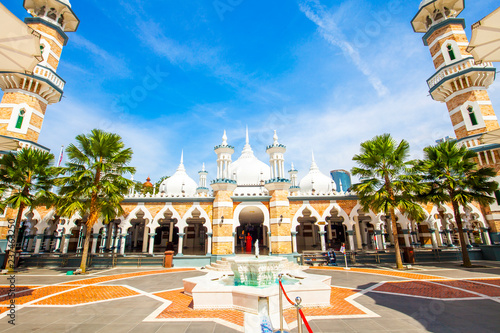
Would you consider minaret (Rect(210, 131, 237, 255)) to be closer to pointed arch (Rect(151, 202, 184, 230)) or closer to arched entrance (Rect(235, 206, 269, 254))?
pointed arch (Rect(151, 202, 184, 230))

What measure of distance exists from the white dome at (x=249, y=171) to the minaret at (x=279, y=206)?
7143mm

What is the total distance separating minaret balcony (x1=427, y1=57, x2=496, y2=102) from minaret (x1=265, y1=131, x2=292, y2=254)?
17.0 m

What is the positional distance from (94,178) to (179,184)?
50.6 feet

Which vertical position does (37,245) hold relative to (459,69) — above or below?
below

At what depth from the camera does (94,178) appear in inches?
605

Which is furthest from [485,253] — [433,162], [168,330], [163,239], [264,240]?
[163,239]

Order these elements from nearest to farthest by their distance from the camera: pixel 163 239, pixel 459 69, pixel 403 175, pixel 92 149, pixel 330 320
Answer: pixel 330 320 → pixel 92 149 → pixel 403 175 → pixel 459 69 → pixel 163 239

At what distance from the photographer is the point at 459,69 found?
71.8 feet

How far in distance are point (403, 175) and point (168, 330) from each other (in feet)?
55.0

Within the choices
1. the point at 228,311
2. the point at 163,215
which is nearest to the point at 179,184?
the point at 163,215

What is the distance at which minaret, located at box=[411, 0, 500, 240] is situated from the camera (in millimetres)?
19969

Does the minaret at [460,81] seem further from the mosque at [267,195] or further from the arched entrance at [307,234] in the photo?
the arched entrance at [307,234]

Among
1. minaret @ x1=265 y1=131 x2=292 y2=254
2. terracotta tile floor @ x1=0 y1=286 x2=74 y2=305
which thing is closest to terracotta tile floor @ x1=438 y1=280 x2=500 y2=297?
minaret @ x1=265 y1=131 x2=292 y2=254

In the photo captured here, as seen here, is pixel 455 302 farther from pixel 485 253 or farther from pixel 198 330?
pixel 485 253
